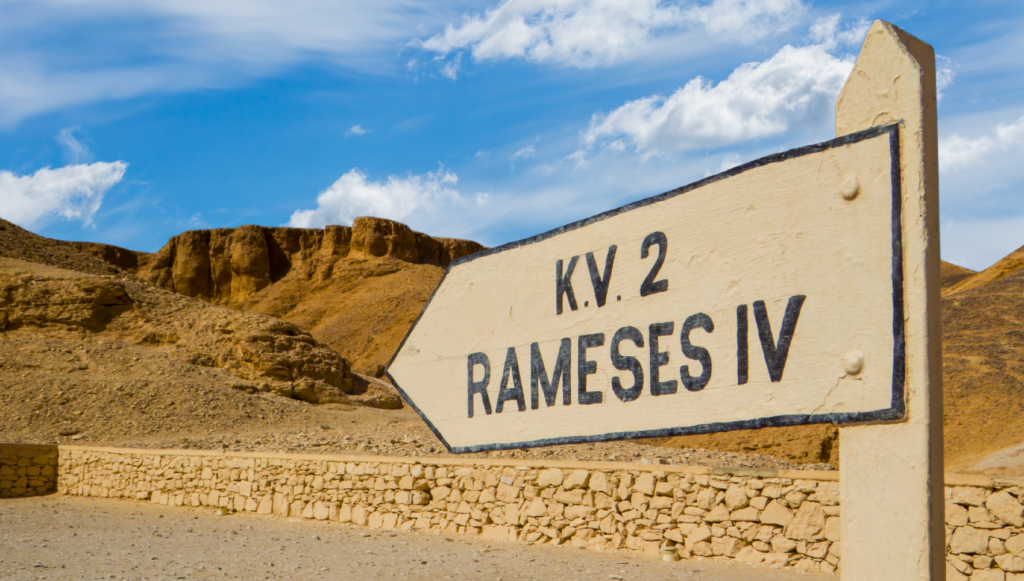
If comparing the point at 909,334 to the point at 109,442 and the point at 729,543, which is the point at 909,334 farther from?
the point at 109,442

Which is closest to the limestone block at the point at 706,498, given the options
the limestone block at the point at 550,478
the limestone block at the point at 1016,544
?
the limestone block at the point at 550,478

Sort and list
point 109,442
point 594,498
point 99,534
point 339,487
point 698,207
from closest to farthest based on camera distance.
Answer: point 698,207, point 594,498, point 99,534, point 339,487, point 109,442

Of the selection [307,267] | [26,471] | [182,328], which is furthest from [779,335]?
[307,267]

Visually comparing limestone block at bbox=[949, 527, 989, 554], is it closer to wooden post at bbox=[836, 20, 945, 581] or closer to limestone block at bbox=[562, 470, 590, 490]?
limestone block at bbox=[562, 470, 590, 490]

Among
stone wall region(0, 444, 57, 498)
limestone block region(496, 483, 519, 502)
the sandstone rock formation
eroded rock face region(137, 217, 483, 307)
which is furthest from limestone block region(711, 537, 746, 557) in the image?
eroded rock face region(137, 217, 483, 307)

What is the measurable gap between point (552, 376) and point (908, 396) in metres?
0.72

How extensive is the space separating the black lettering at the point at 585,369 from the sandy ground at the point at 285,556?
15.7ft

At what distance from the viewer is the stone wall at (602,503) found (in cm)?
526

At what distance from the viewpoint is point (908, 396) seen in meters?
1.09

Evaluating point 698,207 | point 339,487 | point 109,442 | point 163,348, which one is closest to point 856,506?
point 698,207

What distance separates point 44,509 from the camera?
419 inches

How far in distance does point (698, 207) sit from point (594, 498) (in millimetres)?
6190

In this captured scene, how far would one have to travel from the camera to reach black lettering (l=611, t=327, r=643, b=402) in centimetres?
143

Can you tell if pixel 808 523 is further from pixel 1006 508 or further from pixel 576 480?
pixel 576 480
